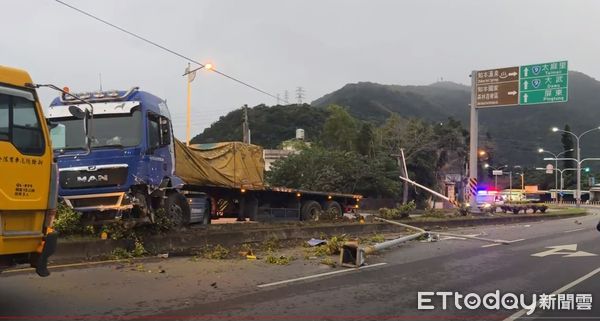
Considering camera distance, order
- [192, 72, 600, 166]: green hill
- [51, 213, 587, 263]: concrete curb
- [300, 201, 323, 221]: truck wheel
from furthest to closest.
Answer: [192, 72, 600, 166]: green hill → [300, 201, 323, 221]: truck wheel → [51, 213, 587, 263]: concrete curb

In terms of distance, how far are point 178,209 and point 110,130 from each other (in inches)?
117

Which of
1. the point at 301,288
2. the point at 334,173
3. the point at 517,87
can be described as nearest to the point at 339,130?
the point at 334,173

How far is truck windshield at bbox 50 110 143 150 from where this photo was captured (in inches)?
491

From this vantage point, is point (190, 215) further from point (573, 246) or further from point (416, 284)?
point (573, 246)

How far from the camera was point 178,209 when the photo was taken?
14.9 metres

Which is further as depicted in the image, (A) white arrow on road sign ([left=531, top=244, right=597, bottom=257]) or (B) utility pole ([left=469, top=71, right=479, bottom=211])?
(B) utility pole ([left=469, top=71, right=479, bottom=211])

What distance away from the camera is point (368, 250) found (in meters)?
12.9

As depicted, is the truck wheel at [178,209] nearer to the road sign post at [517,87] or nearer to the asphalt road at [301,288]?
the asphalt road at [301,288]

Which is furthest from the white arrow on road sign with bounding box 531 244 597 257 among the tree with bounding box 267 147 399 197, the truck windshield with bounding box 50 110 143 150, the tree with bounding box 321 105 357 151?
the tree with bounding box 321 105 357 151

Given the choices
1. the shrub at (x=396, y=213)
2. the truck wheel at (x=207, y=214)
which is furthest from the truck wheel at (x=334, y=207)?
the truck wheel at (x=207, y=214)

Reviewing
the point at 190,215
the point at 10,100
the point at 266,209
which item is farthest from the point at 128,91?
the point at 266,209

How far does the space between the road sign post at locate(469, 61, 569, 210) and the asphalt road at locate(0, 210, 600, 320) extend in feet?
64.6

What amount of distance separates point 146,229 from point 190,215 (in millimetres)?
2882

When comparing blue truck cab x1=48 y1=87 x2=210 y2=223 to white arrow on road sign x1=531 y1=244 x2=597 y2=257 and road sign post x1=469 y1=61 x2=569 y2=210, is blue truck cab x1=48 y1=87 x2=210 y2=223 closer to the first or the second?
white arrow on road sign x1=531 y1=244 x2=597 y2=257
